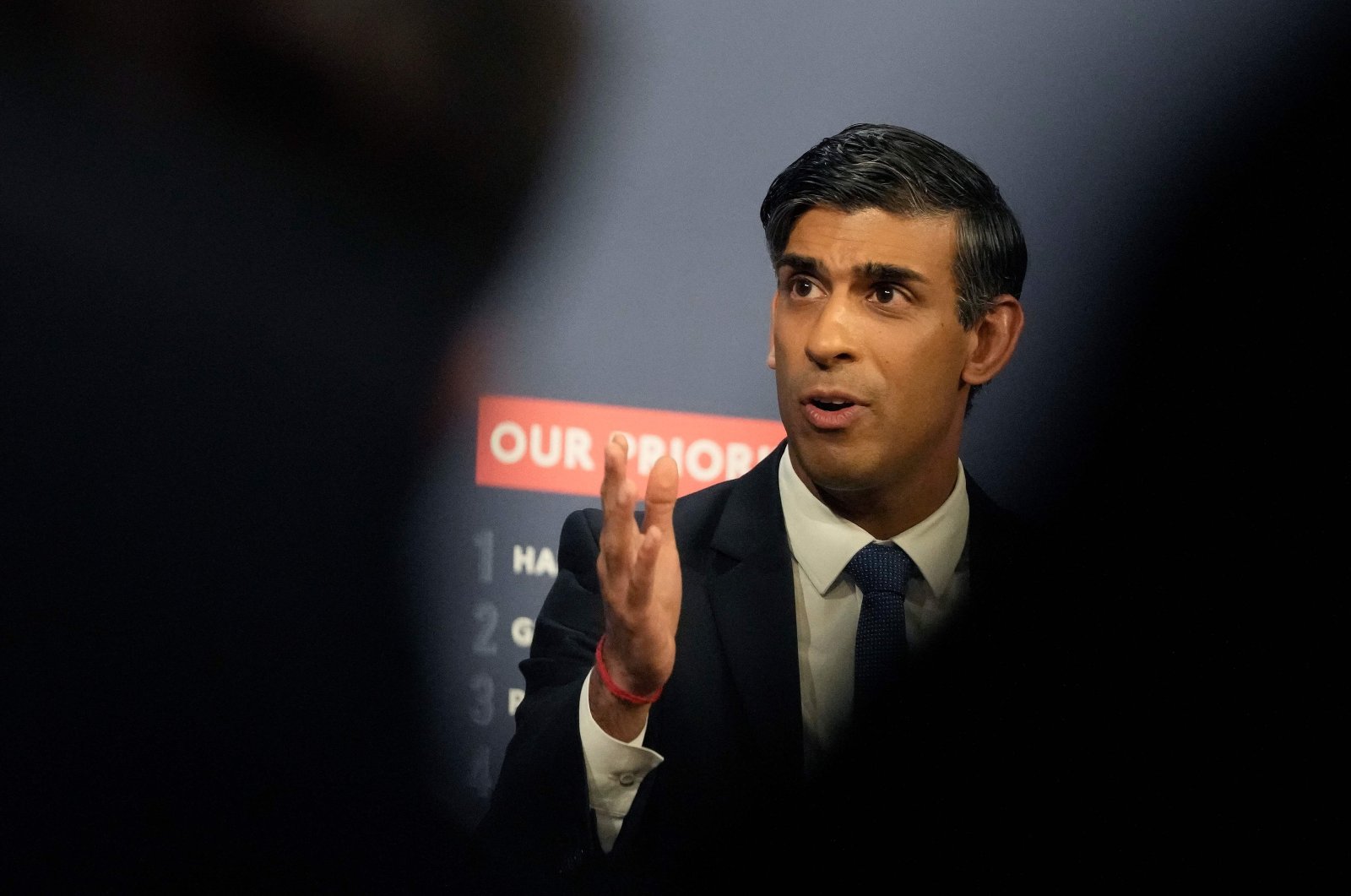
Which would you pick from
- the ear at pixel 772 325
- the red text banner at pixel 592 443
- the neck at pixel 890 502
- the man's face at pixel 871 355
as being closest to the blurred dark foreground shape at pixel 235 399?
the red text banner at pixel 592 443

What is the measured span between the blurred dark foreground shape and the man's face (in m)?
0.57

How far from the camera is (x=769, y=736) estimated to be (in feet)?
5.87

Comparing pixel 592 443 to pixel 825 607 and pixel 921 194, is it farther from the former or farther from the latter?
pixel 921 194

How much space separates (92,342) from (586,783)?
1.21m

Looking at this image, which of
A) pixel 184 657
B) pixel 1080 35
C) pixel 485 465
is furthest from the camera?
pixel 184 657

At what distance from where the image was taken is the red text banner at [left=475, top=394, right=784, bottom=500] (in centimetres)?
192

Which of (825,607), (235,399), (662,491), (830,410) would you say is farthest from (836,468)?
(235,399)

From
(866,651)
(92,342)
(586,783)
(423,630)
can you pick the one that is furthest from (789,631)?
(92,342)

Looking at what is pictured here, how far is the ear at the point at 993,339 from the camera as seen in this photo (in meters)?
1.68

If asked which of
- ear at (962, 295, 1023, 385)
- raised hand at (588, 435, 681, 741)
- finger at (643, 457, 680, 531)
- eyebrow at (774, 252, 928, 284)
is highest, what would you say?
eyebrow at (774, 252, 928, 284)

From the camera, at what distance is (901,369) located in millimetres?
1646

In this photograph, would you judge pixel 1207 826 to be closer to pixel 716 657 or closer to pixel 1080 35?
pixel 716 657

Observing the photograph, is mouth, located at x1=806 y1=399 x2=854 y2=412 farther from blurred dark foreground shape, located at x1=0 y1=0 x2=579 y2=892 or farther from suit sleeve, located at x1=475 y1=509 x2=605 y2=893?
blurred dark foreground shape, located at x1=0 y1=0 x2=579 y2=892

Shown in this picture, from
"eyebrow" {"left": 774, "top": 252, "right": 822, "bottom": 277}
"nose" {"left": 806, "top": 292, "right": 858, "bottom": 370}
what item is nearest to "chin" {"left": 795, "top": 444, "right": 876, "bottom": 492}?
"nose" {"left": 806, "top": 292, "right": 858, "bottom": 370}
